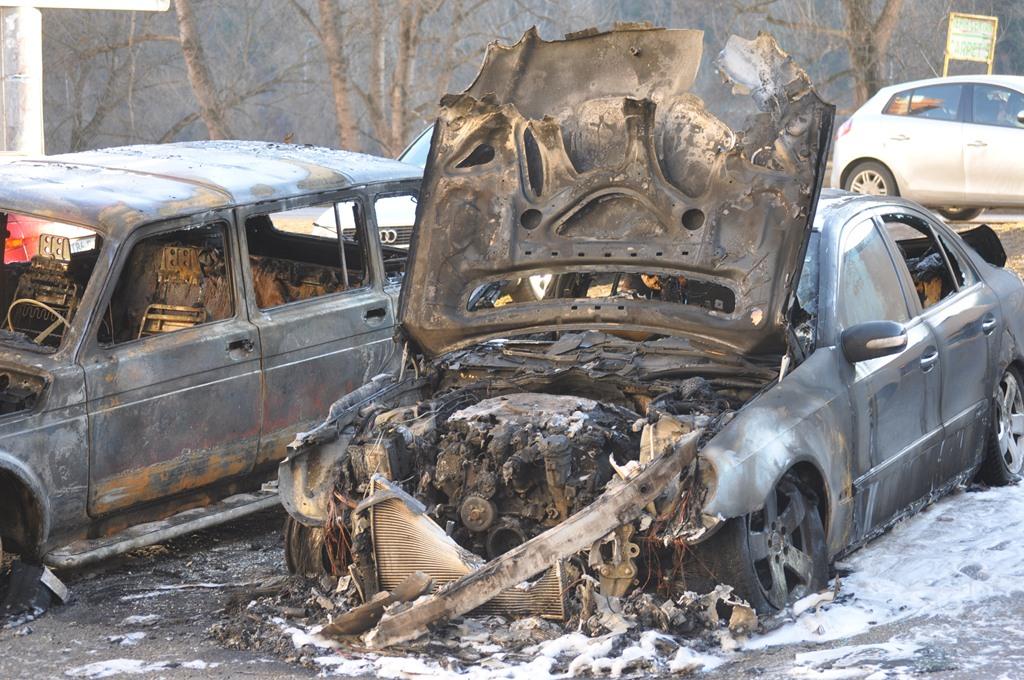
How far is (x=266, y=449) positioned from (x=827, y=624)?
10.0ft

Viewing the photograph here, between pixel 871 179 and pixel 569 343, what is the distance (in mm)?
11402

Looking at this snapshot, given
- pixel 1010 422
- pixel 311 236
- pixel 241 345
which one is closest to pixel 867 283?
pixel 1010 422

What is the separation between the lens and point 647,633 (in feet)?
17.0

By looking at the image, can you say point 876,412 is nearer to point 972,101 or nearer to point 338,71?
point 972,101

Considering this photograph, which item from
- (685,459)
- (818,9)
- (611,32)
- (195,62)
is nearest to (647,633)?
(685,459)

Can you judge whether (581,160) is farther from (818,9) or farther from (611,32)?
(818,9)

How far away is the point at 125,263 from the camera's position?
22.3ft

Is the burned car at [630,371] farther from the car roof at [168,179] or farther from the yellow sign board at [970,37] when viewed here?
the yellow sign board at [970,37]

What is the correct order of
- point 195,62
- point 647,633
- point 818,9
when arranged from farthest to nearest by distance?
1. point 818,9
2. point 195,62
3. point 647,633

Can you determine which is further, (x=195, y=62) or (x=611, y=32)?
(x=195, y=62)

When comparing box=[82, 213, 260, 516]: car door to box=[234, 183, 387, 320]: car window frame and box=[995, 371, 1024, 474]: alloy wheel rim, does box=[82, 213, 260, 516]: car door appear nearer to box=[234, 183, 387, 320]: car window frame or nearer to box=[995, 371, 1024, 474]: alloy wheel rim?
box=[234, 183, 387, 320]: car window frame

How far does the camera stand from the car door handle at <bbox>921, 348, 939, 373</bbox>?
6539 millimetres

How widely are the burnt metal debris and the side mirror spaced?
0.32m

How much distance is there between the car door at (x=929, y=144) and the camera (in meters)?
16.1
